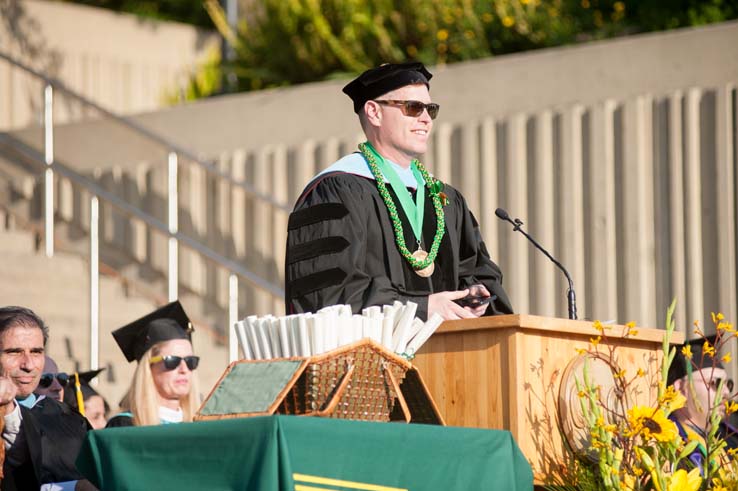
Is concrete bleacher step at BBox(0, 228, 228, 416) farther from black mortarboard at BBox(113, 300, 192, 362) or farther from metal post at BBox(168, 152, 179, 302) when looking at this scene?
black mortarboard at BBox(113, 300, 192, 362)

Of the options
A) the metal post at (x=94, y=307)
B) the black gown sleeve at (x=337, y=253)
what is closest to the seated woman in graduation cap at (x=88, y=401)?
the black gown sleeve at (x=337, y=253)

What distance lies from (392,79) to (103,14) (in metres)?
9.73

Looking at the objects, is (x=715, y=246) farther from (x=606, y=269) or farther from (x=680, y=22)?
(x=680, y=22)

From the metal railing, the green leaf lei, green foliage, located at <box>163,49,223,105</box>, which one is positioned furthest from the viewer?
green foliage, located at <box>163,49,223,105</box>

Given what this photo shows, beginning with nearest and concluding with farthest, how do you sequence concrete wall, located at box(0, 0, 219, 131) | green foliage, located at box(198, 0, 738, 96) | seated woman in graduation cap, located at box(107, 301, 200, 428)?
seated woman in graduation cap, located at box(107, 301, 200, 428)
green foliage, located at box(198, 0, 738, 96)
concrete wall, located at box(0, 0, 219, 131)

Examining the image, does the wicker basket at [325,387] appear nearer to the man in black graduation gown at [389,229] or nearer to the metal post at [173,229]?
the man in black graduation gown at [389,229]

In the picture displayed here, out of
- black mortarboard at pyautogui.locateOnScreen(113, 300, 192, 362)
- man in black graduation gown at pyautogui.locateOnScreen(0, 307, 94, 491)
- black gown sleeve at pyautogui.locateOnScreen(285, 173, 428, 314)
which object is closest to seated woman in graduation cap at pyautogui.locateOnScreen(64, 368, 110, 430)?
black mortarboard at pyautogui.locateOnScreen(113, 300, 192, 362)

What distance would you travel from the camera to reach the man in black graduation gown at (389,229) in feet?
16.3

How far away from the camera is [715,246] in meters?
9.73

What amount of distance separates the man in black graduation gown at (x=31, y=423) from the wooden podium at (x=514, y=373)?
4.41ft

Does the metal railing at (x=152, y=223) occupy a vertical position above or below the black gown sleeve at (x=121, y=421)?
above

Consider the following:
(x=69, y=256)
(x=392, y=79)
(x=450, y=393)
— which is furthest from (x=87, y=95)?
(x=450, y=393)

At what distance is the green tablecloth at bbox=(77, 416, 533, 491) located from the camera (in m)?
3.63

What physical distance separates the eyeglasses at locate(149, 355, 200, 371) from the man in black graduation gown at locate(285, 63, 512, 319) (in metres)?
1.34
